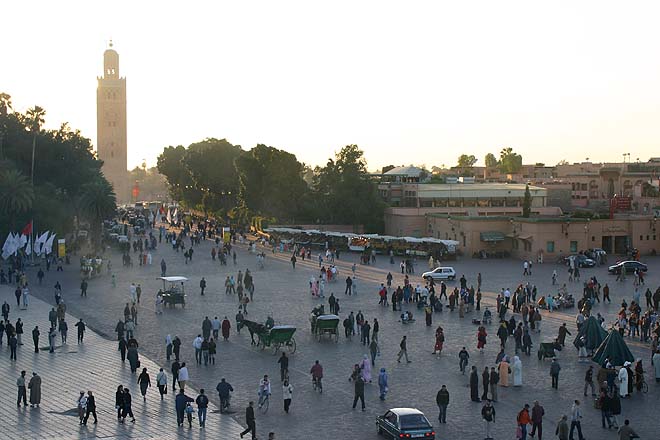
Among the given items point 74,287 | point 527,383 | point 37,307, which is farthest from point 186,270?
point 527,383

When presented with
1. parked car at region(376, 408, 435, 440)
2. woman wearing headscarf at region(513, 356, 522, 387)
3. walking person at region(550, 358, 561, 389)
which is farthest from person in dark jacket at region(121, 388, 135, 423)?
walking person at region(550, 358, 561, 389)

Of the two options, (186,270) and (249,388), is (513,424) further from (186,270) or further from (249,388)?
(186,270)

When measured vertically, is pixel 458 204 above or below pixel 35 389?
above

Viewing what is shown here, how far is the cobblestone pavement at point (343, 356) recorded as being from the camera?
1902 centimetres

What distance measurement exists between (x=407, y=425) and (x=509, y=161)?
453ft

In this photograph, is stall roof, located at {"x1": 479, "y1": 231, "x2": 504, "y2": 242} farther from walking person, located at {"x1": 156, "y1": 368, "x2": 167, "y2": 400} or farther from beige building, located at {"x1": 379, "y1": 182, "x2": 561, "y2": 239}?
walking person, located at {"x1": 156, "y1": 368, "x2": 167, "y2": 400}

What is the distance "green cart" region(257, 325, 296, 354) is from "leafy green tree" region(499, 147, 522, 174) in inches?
4775

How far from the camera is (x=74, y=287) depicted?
4081 centimetres

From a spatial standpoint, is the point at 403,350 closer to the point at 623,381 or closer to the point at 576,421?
the point at 623,381

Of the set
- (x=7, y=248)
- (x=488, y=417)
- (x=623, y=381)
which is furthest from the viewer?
(x=7, y=248)

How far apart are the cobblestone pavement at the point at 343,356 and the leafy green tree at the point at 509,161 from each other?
100890 mm

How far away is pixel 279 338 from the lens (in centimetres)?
2536

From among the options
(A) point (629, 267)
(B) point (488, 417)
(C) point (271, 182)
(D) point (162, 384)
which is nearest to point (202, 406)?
(D) point (162, 384)

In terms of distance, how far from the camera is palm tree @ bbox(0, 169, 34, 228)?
54.6m
